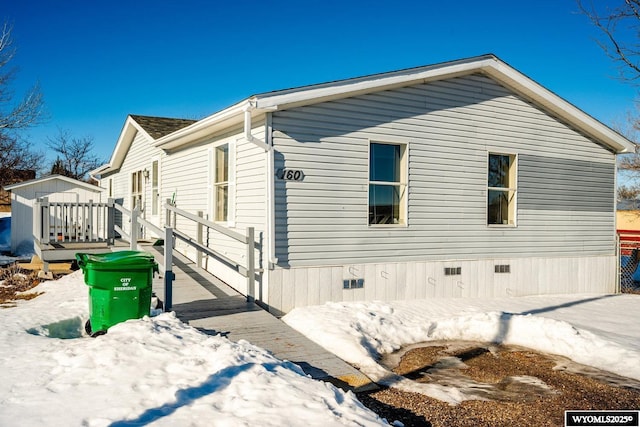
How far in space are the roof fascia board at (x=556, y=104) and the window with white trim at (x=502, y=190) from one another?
1.46 m

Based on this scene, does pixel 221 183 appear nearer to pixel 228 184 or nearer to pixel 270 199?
pixel 228 184

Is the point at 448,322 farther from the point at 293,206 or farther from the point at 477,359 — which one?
the point at 293,206

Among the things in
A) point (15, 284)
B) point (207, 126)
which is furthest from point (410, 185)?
point (15, 284)

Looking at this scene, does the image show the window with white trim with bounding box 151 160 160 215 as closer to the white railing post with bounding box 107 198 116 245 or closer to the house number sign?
the white railing post with bounding box 107 198 116 245

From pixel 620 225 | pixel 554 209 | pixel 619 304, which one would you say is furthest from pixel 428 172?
pixel 620 225

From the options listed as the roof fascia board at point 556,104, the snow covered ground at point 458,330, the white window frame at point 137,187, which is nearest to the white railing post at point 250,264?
the snow covered ground at point 458,330

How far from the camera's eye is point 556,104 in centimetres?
1136

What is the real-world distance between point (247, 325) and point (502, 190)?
6622 mm

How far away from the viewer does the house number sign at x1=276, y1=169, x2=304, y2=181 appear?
27.6 ft

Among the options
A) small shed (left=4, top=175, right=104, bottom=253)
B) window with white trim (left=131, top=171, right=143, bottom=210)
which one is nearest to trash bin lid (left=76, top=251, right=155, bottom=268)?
window with white trim (left=131, top=171, right=143, bottom=210)

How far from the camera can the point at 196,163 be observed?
11586 millimetres

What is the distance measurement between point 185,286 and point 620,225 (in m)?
38.7

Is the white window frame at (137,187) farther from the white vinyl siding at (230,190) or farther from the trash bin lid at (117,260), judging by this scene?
the trash bin lid at (117,260)

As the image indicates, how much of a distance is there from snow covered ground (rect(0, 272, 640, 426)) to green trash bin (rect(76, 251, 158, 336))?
326mm
